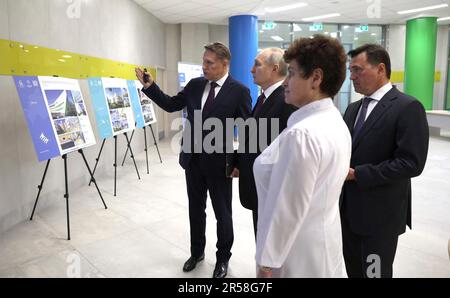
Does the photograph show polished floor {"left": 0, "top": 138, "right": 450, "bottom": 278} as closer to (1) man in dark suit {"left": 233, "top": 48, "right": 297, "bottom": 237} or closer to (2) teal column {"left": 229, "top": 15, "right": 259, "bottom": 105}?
(1) man in dark suit {"left": 233, "top": 48, "right": 297, "bottom": 237}

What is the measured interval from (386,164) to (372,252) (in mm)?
464

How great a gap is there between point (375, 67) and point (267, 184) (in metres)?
0.97

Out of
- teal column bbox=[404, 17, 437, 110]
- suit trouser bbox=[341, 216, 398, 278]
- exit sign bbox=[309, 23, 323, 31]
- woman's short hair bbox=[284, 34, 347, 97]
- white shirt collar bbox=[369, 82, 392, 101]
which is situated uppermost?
exit sign bbox=[309, 23, 323, 31]

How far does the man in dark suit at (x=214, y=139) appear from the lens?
7.76ft

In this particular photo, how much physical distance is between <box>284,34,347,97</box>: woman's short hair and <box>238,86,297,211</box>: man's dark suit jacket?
2.68 ft

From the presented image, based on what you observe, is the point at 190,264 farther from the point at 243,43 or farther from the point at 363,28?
the point at 363,28

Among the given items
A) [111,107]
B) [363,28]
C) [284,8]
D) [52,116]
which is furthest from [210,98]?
[363,28]

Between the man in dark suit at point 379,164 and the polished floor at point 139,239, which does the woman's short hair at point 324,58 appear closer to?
the man in dark suit at point 379,164

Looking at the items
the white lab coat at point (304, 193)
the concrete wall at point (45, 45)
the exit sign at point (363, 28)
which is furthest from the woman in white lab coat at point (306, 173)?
the exit sign at point (363, 28)

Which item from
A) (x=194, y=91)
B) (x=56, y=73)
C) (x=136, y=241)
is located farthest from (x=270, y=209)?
(x=56, y=73)

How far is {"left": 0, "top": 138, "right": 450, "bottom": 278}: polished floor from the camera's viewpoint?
263cm

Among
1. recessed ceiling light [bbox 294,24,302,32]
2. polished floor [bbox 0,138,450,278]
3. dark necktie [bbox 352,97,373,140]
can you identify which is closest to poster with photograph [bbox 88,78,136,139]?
polished floor [bbox 0,138,450,278]
